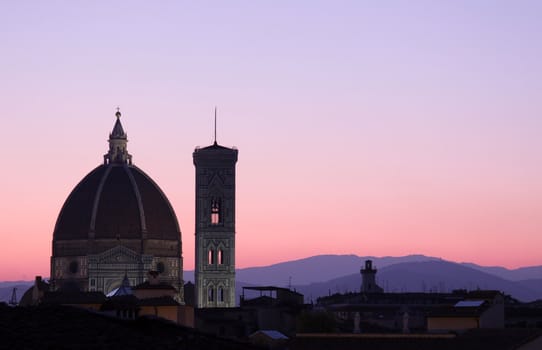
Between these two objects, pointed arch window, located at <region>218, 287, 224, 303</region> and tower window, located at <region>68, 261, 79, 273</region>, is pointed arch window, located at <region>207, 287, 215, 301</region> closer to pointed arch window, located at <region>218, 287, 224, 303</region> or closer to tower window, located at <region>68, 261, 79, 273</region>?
pointed arch window, located at <region>218, 287, 224, 303</region>

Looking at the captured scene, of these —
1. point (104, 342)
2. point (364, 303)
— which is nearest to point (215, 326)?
point (364, 303)

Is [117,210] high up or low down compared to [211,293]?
up

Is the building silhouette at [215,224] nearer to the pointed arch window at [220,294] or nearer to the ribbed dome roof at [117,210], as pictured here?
the pointed arch window at [220,294]

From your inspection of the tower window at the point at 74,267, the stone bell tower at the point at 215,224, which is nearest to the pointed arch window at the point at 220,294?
the stone bell tower at the point at 215,224

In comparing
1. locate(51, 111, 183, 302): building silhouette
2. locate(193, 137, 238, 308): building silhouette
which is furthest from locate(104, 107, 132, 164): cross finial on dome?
locate(193, 137, 238, 308): building silhouette

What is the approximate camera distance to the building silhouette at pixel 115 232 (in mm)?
169750

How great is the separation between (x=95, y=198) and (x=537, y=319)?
74387mm

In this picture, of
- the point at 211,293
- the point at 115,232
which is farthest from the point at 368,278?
the point at 115,232

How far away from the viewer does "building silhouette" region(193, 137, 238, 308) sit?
533ft

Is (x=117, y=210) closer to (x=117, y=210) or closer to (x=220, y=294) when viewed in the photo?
(x=117, y=210)

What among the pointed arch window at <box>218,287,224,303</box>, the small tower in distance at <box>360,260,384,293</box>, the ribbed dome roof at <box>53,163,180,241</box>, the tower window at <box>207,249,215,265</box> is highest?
the ribbed dome roof at <box>53,163,180,241</box>

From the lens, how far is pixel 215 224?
6442 inches

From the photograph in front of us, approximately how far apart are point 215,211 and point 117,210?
14591mm

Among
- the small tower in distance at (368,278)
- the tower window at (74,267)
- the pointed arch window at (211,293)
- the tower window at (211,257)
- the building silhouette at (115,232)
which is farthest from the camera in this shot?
the small tower in distance at (368,278)
